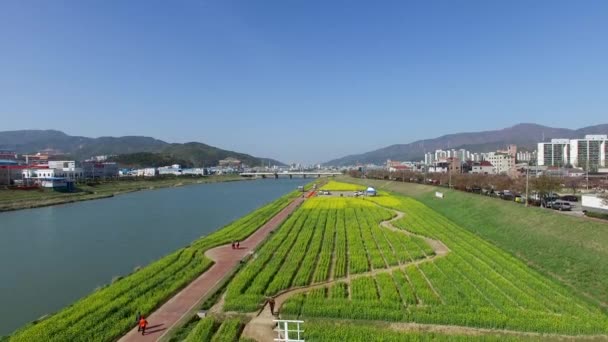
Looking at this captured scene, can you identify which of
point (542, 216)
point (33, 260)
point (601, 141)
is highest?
point (601, 141)

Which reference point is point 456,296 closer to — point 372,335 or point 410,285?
point 410,285

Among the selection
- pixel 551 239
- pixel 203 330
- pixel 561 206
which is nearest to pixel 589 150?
pixel 561 206

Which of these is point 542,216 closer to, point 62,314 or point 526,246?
point 526,246

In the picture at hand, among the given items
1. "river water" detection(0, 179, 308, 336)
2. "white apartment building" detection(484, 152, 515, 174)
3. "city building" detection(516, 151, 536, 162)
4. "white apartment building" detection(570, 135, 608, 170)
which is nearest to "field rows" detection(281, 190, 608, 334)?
"river water" detection(0, 179, 308, 336)

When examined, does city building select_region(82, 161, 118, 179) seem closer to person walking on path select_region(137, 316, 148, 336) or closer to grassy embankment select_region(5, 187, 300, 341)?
grassy embankment select_region(5, 187, 300, 341)

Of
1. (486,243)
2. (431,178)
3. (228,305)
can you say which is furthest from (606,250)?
(431,178)
